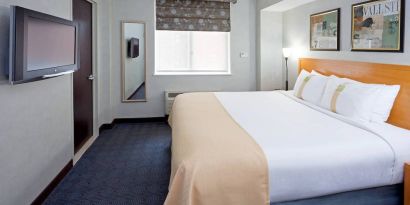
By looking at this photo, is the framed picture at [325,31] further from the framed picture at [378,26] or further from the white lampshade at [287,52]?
the white lampshade at [287,52]

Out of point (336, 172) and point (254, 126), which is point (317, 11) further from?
point (336, 172)

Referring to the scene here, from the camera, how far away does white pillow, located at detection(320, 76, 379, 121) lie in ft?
8.58

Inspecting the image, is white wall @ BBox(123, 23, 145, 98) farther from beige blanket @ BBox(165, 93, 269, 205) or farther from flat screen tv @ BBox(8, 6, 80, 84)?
beige blanket @ BBox(165, 93, 269, 205)

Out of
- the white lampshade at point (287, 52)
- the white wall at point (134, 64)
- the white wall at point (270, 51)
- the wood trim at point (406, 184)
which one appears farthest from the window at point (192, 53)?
the wood trim at point (406, 184)

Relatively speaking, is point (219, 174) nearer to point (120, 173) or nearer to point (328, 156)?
point (328, 156)

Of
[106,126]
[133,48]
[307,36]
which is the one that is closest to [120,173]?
[106,126]

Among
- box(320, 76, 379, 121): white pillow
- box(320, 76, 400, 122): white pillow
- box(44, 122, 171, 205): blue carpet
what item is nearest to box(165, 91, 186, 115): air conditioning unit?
box(44, 122, 171, 205): blue carpet

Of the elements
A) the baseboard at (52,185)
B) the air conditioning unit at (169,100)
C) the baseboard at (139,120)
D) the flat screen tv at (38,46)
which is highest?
the flat screen tv at (38,46)

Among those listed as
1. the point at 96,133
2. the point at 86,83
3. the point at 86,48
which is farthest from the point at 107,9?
the point at 96,133

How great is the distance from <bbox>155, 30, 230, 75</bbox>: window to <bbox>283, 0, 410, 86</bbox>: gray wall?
1152mm

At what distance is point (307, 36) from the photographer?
429 centimetres

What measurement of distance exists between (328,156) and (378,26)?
1.70 m

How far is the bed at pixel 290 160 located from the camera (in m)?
1.68

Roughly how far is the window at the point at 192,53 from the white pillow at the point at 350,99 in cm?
264
